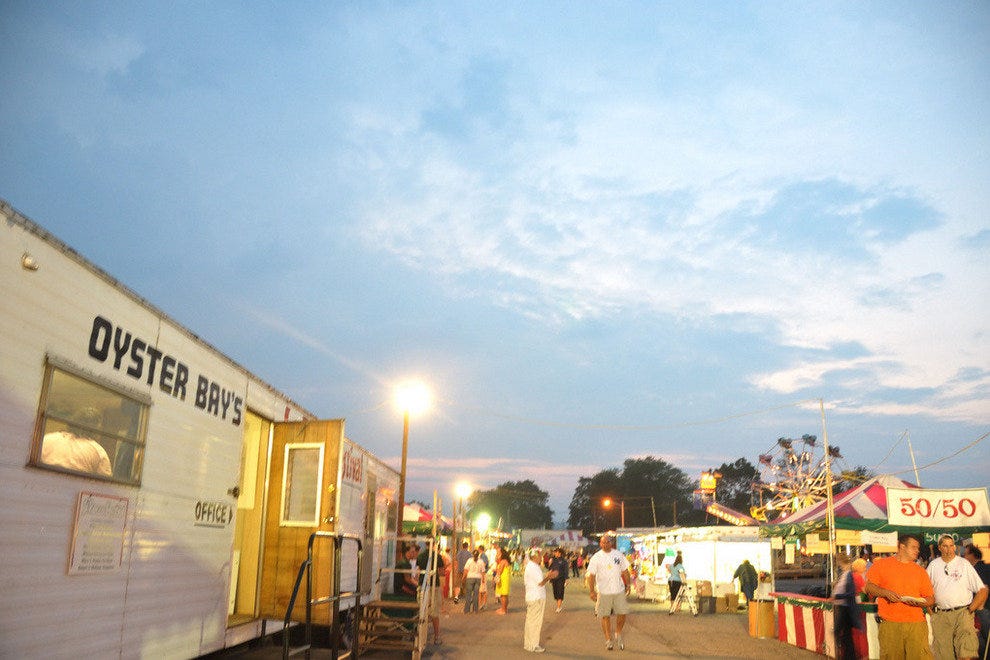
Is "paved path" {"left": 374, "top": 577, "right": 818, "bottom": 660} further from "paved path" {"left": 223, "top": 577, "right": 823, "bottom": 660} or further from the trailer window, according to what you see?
the trailer window

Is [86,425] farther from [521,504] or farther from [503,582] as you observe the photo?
[521,504]

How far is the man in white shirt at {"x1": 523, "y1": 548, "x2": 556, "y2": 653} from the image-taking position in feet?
37.4

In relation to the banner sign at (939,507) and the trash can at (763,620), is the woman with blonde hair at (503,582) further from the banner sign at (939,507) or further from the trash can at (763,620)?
the banner sign at (939,507)

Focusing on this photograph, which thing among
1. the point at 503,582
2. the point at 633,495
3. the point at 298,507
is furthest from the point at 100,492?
the point at 633,495

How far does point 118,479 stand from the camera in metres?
5.55

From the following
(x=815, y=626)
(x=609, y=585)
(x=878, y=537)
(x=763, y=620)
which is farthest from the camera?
(x=878, y=537)

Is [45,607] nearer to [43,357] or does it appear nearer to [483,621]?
[43,357]

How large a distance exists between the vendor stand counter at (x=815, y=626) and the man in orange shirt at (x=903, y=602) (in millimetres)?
2741

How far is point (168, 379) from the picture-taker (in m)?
6.42

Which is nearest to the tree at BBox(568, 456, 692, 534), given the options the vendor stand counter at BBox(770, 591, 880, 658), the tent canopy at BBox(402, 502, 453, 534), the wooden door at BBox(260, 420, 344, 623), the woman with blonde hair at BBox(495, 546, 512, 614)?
the tent canopy at BBox(402, 502, 453, 534)

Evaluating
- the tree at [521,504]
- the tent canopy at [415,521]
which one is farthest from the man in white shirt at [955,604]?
the tree at [521,504]

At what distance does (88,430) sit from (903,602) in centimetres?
753

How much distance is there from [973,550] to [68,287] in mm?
10713

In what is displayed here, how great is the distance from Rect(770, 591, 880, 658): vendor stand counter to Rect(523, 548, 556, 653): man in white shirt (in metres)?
4.10
